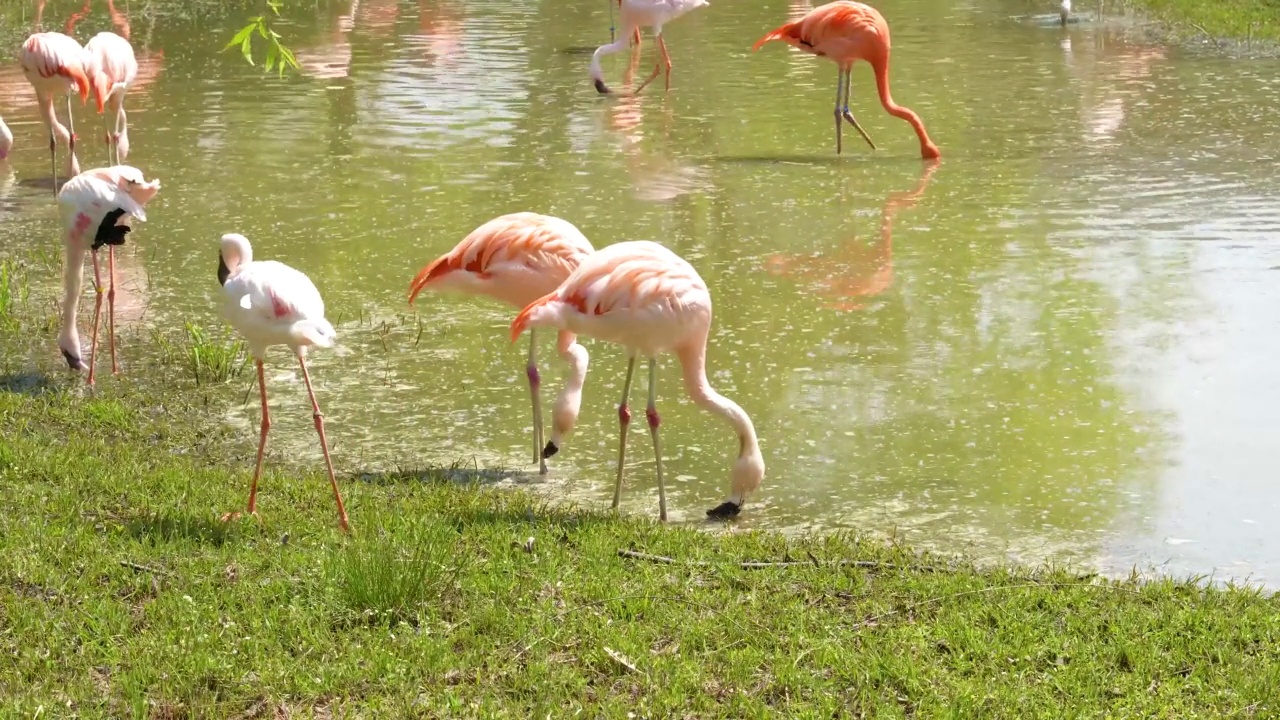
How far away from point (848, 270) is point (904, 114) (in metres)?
2.78

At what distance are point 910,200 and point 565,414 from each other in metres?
4.32

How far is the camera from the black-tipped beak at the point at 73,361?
6.52 m

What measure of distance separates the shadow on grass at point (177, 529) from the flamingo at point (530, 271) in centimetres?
117

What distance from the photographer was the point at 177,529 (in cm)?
473

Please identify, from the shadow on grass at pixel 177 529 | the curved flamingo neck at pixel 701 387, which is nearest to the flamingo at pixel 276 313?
the shadow on grass at pixel 177 529

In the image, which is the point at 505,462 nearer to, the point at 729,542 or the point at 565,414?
the point at 565,414

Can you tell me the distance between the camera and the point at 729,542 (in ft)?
15.7

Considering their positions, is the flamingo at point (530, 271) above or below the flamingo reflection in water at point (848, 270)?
above

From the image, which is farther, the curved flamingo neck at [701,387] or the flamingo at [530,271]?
the flamingo at [530,271]

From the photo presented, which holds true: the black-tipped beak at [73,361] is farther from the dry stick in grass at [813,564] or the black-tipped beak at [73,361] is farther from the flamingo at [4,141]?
the flamingo at [4,141]

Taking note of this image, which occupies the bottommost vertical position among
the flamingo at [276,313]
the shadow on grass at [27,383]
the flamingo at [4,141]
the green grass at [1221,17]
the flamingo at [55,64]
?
the shadow on grass at [27,383]

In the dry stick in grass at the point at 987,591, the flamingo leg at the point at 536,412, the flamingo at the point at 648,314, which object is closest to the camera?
the dry stick in grass at the point at 987,591

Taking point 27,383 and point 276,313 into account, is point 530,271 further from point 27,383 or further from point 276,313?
point 27,383

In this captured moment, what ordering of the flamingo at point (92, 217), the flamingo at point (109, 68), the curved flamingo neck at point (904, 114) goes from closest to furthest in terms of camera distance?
1. the flamingo at point (92, 217)
2. the flamingo at point (109, 68)
3. the curved flamingo neck at point (904, 114)
